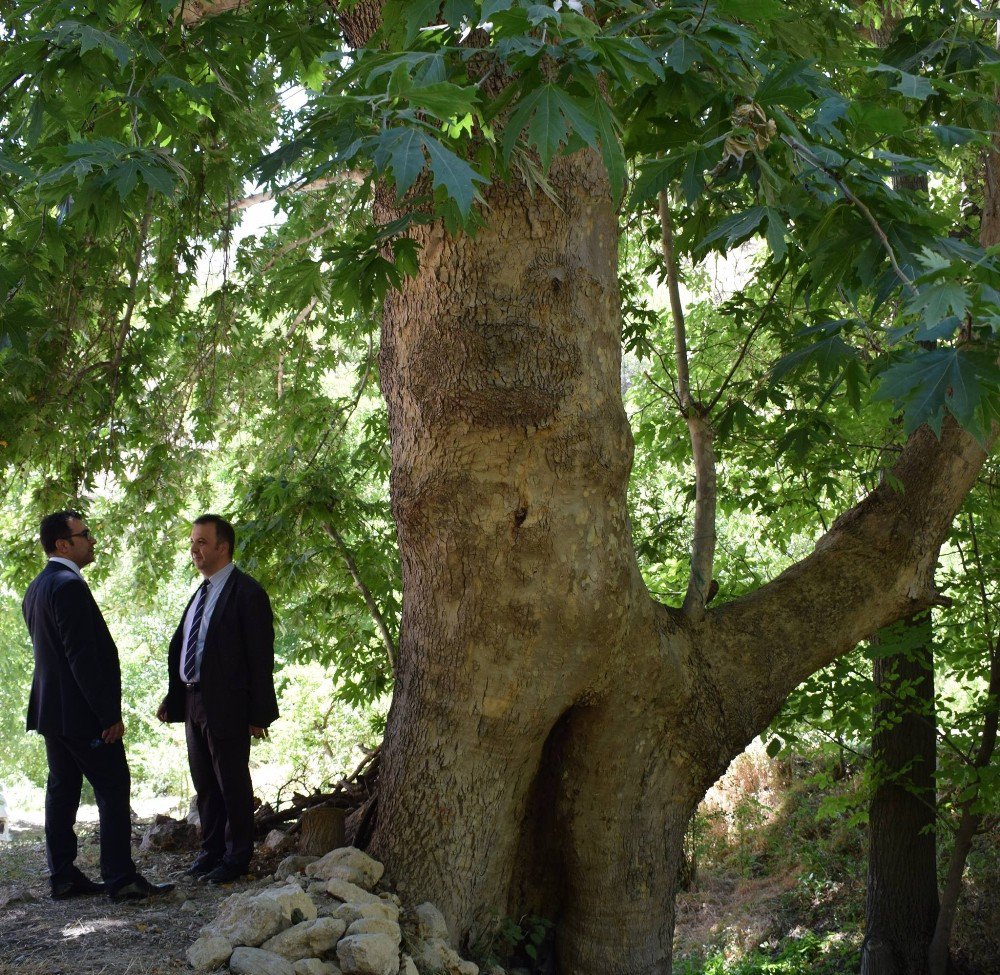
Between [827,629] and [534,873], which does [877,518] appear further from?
[534,873]

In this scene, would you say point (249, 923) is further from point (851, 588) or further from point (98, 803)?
point (851, 588)

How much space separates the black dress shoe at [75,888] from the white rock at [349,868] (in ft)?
4.16

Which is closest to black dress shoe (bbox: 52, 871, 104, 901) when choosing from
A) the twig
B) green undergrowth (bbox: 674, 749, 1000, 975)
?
the twig

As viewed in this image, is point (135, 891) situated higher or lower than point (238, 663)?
lower

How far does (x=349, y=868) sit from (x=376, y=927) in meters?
0.44

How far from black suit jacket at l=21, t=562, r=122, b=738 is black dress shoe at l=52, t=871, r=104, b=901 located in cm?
68

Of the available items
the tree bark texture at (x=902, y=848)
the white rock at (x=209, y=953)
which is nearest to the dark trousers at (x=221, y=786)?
the white rock at (x=209, y=953)

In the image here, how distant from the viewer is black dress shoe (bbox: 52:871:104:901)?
4.90 meters

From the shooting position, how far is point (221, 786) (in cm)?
518

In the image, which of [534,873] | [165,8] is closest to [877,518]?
[534,873]

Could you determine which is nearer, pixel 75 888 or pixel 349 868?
pixel 349 868

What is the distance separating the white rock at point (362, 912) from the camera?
13.3 feet

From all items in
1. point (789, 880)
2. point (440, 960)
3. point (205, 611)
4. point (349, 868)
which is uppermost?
point (205, 611)

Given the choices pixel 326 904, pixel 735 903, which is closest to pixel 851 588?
pixel 326 904
